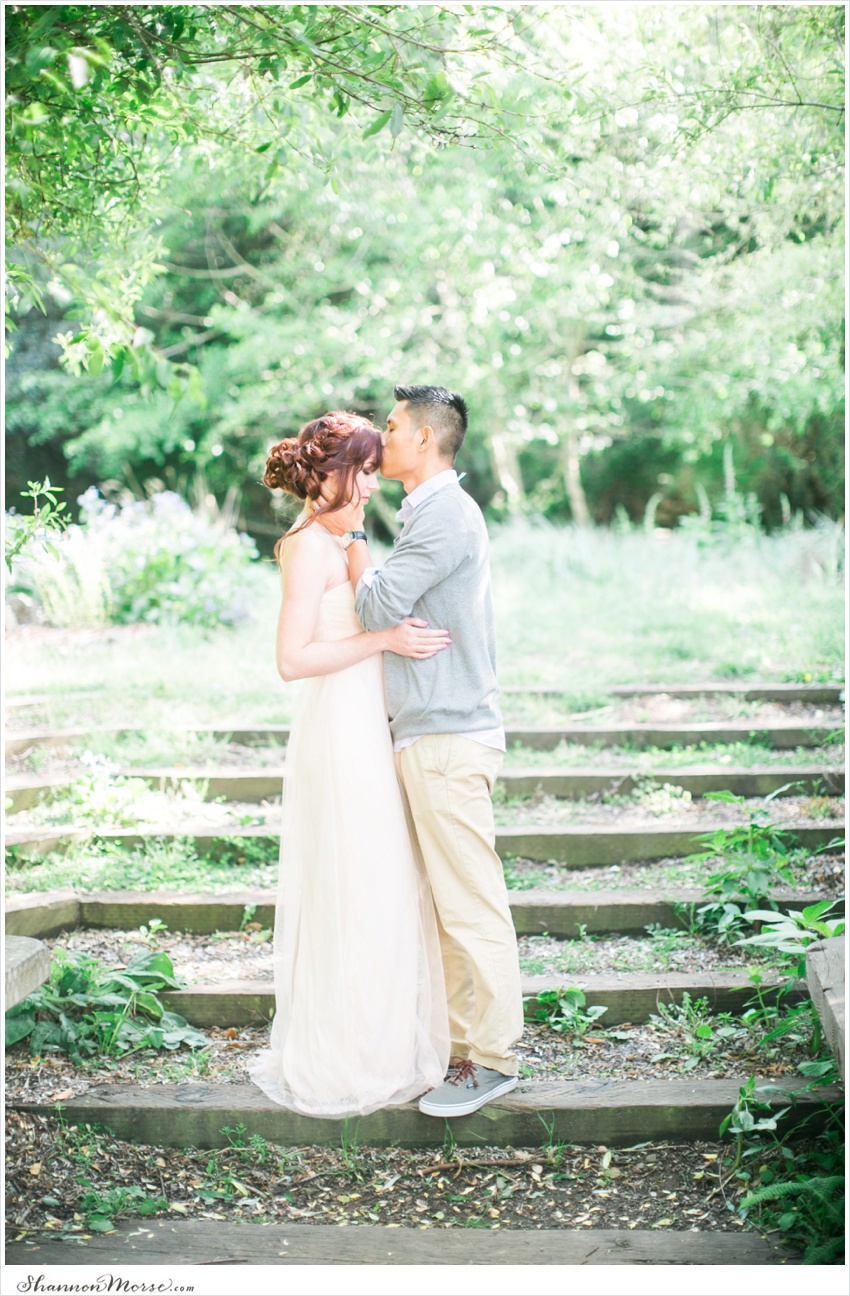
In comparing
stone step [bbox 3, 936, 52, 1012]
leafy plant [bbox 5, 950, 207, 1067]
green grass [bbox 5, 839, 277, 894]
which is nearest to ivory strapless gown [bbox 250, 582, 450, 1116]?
leafy plant [bbox 5, 950, 207, 1067]

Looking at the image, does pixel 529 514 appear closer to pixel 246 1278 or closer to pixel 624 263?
pixel 624 263

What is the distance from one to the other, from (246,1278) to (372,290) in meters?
10.1

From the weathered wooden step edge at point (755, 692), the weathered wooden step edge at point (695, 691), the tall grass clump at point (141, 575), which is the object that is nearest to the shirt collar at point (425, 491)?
the weathered wooden step edge at point (695, 691)

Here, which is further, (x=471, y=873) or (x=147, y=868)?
(x=147, y=868)

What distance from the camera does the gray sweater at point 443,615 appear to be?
9.22 feet

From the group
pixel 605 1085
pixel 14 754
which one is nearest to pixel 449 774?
pixel 605 1085

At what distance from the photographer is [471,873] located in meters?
2.88

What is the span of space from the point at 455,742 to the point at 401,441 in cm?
87

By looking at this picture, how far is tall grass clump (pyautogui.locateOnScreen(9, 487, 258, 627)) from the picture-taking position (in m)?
7.71

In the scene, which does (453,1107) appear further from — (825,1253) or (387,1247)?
(825,1253)

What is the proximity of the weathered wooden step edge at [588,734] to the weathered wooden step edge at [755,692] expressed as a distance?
1.35 feet

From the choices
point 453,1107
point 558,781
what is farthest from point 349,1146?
point 558,781

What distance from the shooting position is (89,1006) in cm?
331

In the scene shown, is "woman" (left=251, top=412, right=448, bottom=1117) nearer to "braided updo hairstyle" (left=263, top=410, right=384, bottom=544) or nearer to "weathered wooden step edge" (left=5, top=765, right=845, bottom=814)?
"braided updo hairstyle" (left=263, top=410, right=384, bottom=544)
